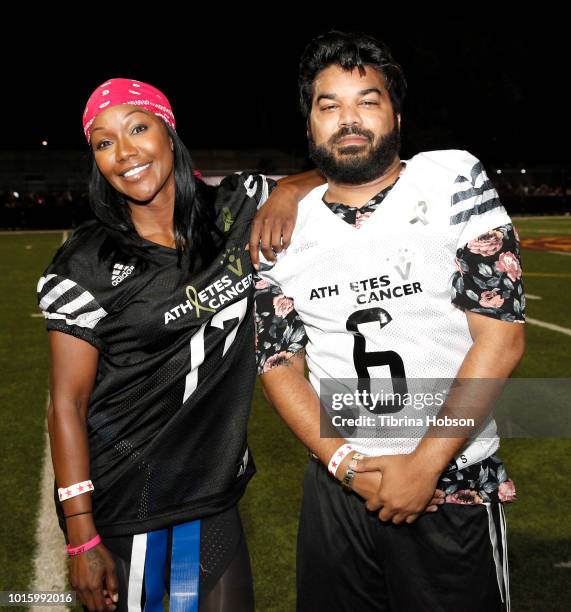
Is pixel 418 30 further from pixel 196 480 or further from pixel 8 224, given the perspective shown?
pixel 196 480

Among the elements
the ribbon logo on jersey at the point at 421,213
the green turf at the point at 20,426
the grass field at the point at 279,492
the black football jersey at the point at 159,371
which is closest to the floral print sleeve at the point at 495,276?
the ribbon logo on jersey at the point at 421,213

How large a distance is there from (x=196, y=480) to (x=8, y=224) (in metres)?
30.4

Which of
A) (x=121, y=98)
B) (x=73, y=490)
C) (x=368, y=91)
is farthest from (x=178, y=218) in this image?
(x=73, y=490)

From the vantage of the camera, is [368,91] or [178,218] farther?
[178,218]

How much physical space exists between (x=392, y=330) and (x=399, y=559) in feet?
2.17

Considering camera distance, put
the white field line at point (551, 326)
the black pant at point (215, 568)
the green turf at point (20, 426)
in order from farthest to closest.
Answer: the white field line at point (551, 326)
the green turf at point (20, 426)
the black pant at point (215, 568)

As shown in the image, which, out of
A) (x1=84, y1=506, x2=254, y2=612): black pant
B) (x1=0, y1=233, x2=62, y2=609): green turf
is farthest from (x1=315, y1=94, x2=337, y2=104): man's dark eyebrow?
(x1=0, y1=233, x2=62, y2=609): green turf

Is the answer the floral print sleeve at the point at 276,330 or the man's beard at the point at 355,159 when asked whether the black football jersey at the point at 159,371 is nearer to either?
the floral print sleeve at the point at 276,330

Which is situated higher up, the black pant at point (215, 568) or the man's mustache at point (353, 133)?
the man's mustache at point (353, 133)

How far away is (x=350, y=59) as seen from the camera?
220 cm

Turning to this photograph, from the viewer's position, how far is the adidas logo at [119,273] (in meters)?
2.22

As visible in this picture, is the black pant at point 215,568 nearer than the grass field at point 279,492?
Yes

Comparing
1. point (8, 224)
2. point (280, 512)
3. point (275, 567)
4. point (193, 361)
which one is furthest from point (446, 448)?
point (8, 224)

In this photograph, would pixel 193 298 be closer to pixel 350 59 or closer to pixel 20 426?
pixel 350 59
